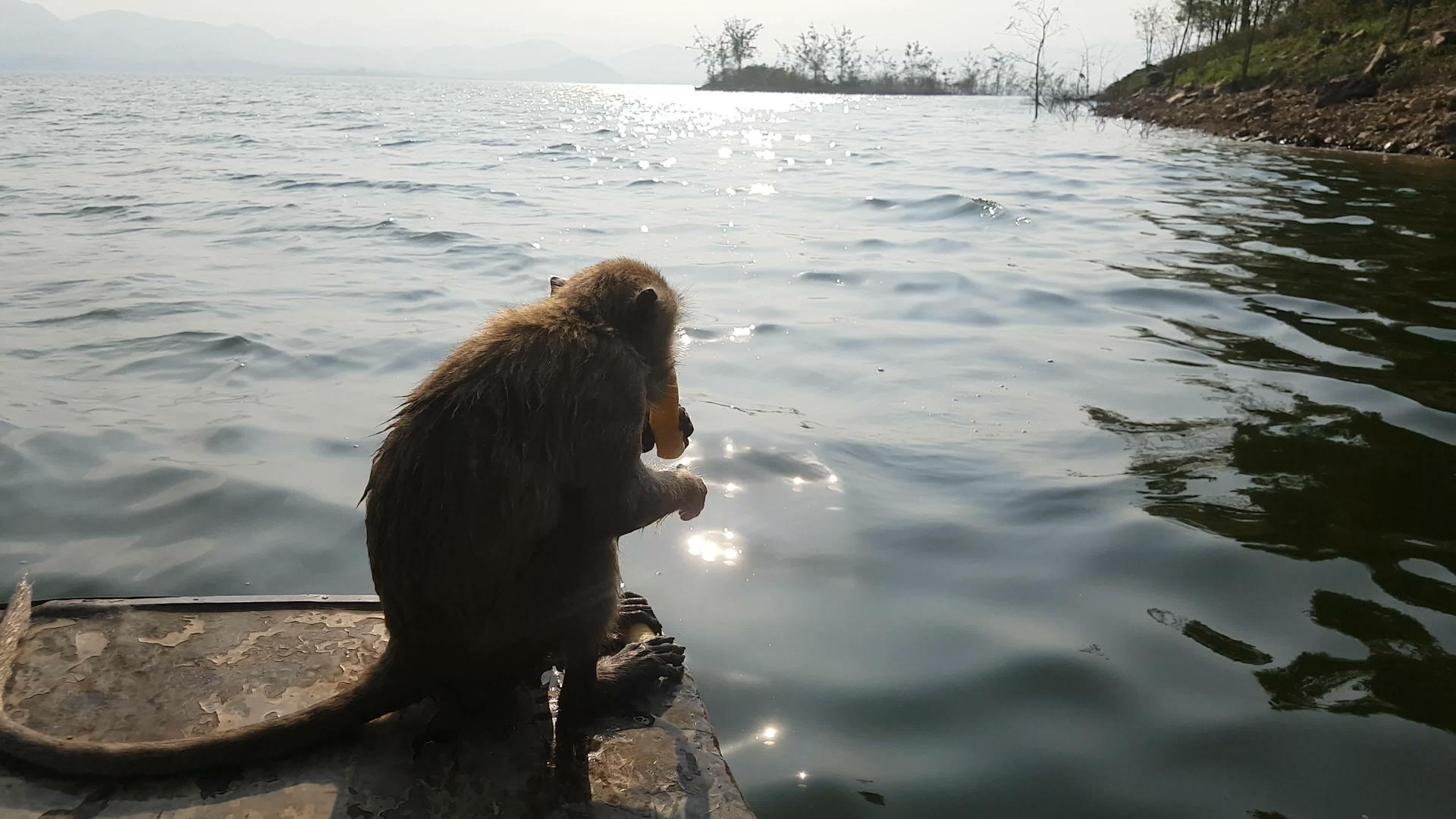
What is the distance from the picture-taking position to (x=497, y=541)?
260cm

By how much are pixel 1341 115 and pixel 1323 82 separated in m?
4.81

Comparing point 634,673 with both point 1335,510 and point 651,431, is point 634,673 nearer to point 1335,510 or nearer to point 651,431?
point 651,431

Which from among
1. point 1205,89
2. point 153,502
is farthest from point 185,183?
point 1205,89

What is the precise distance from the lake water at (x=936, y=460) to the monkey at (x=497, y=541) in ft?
3.21

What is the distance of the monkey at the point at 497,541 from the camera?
2541 millimetres

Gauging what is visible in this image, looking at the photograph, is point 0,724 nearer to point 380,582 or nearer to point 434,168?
point 380,582

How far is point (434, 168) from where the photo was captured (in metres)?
20.6

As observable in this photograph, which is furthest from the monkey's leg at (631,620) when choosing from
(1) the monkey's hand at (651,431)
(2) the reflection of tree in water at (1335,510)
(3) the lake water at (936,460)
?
(2) the reflection of tree in water at (1335,510)

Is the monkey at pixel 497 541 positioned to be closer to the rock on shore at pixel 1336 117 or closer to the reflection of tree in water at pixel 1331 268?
the reflection of tree in water at pixel 1331 268

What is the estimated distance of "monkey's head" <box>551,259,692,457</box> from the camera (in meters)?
3.29

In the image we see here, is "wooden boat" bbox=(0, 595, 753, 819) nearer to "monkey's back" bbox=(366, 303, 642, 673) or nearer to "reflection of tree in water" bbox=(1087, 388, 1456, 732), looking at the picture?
"monkey's back" bbox=(366, 303, 642, 673)

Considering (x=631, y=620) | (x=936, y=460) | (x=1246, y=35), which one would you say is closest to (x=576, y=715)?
(x=631, y=620)

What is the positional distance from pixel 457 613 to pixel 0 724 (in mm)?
1273

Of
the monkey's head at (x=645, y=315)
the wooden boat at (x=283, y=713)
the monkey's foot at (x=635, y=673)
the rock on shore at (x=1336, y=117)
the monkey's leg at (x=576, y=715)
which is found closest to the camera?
the wooden boat at (x=283, y=713)
